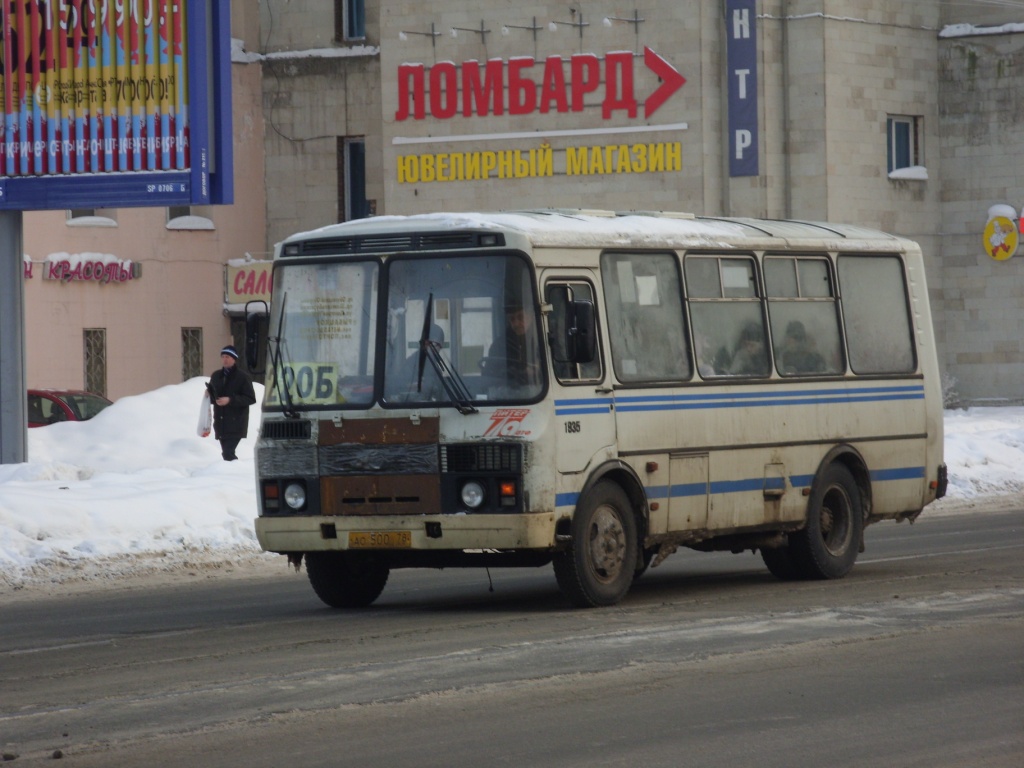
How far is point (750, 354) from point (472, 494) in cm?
306

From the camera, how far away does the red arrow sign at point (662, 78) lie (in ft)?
124

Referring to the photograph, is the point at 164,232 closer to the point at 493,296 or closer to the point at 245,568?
the point at 245,568

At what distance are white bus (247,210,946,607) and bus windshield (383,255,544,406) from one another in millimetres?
15

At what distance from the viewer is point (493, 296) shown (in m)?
12.4

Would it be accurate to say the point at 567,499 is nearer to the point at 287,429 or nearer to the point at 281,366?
the point at 287,429

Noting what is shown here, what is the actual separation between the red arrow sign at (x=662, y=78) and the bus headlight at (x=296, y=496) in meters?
26.2

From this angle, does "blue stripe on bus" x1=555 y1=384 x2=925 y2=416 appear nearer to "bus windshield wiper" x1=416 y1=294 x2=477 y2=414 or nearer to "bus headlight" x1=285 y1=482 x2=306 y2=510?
"bus windshield wiper" x1=416 y1=294 x2=477 y2=414

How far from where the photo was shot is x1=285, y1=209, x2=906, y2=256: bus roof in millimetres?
12625

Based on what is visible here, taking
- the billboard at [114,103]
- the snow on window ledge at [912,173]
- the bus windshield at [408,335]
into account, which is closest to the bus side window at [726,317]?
the bus windshield at [408,335]

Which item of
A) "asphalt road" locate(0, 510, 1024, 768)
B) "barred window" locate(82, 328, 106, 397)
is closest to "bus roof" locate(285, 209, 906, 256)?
"asphalt road" locate(0, 510, 1024, 768)

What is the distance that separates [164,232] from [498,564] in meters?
32.3

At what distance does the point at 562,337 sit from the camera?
1245 centimetres

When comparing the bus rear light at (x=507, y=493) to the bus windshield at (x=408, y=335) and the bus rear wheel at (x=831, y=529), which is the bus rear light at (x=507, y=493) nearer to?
the bus windshield at (x=408, y=335)

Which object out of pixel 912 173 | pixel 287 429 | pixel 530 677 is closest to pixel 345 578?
pixel 287 429
